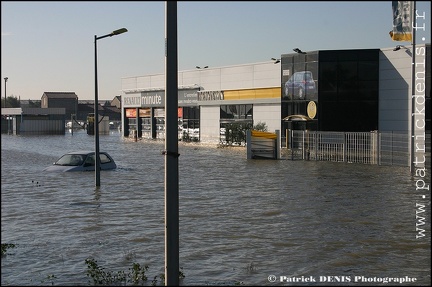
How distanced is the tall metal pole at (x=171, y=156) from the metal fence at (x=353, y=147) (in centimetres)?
2589

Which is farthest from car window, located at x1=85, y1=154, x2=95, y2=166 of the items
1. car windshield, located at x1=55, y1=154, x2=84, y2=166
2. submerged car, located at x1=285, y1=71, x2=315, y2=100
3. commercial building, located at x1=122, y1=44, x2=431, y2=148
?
submerged car, located at x1=285, y1=71, x2=315, y2=100

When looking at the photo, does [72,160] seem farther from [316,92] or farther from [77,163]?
[316,92]

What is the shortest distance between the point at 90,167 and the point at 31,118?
6547cm

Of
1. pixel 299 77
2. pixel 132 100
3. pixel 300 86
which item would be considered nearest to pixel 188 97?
pixel 132 100

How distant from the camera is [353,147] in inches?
1357

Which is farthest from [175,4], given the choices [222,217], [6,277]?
[222,217]

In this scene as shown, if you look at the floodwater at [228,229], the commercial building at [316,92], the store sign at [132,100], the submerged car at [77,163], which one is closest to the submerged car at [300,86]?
the commercial building at [316,92]

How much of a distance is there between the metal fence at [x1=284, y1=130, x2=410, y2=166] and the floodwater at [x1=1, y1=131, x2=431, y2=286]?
186 inches

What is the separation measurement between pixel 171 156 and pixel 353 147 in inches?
1136

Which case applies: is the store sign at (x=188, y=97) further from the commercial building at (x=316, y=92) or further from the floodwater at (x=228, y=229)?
the floodwater at (x=228, y=229)

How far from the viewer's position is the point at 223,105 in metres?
52.9

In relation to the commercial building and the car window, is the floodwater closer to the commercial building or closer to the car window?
the car window

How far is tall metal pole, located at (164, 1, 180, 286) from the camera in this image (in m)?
6.67

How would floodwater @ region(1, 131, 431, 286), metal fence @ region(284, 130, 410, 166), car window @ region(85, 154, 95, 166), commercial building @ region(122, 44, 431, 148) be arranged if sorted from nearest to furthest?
floodwater @ region(1, 131, 431, 286)
car window @ region(85, 154, 95, 166)
metal fence @ region(284, 130, 410, 166)
commercial building @ region(122, 44, 431, 148)
